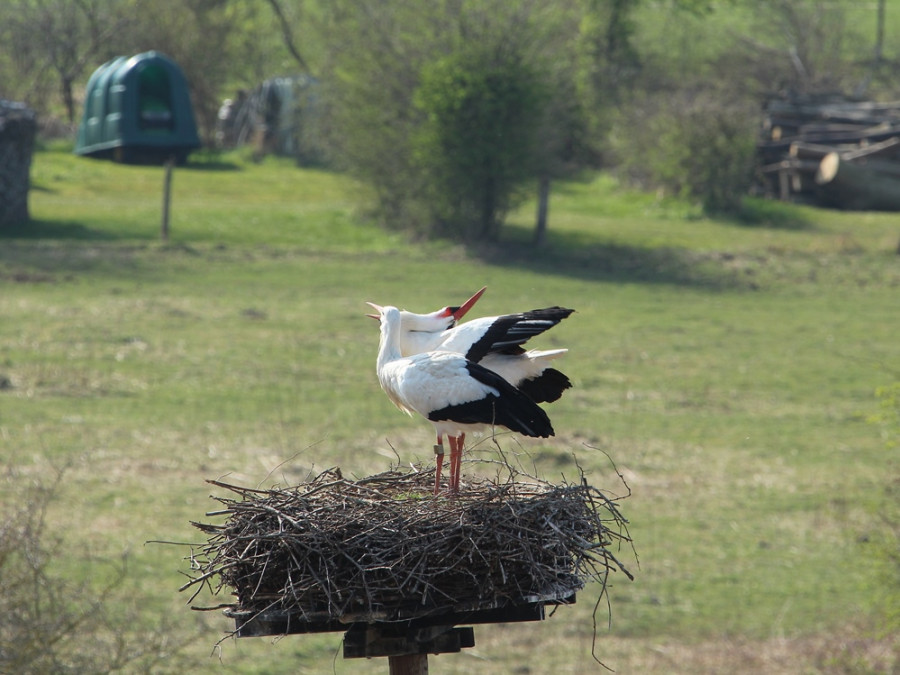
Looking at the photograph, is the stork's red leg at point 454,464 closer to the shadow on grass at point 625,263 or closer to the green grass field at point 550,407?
the green grass field at point 550,407

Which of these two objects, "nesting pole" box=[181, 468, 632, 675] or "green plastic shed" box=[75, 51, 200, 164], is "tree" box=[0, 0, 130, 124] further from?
"nesting pole" box=[181, 468, 632, 675]

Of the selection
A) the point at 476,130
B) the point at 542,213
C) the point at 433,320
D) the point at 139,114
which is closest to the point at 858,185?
the point at 542,213

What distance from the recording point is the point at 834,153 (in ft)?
135

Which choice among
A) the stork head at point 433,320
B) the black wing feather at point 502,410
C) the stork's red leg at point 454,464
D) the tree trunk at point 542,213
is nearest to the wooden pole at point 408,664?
the stork's red leg at point 454,464

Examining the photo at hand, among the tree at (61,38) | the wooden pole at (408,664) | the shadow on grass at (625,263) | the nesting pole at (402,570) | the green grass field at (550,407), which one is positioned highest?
the tree at (61,38)

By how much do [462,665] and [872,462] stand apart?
9.06 meters

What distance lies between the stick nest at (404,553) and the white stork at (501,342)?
83 centimetres

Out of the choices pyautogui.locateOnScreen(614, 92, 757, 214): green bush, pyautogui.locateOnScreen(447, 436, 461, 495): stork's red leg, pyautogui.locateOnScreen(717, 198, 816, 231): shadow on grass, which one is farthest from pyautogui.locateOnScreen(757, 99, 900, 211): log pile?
pyautogui.locateOnScreen(447, 436, 461, 495): stork's red leg

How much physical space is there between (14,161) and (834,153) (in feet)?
82.4

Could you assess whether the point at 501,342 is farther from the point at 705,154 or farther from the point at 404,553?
the point at 705,154

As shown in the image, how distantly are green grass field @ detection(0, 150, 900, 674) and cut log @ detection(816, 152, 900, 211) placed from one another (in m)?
1.03

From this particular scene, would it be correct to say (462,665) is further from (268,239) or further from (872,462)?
(268,239)

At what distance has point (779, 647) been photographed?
50.8 feet

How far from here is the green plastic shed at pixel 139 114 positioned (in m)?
45.9
